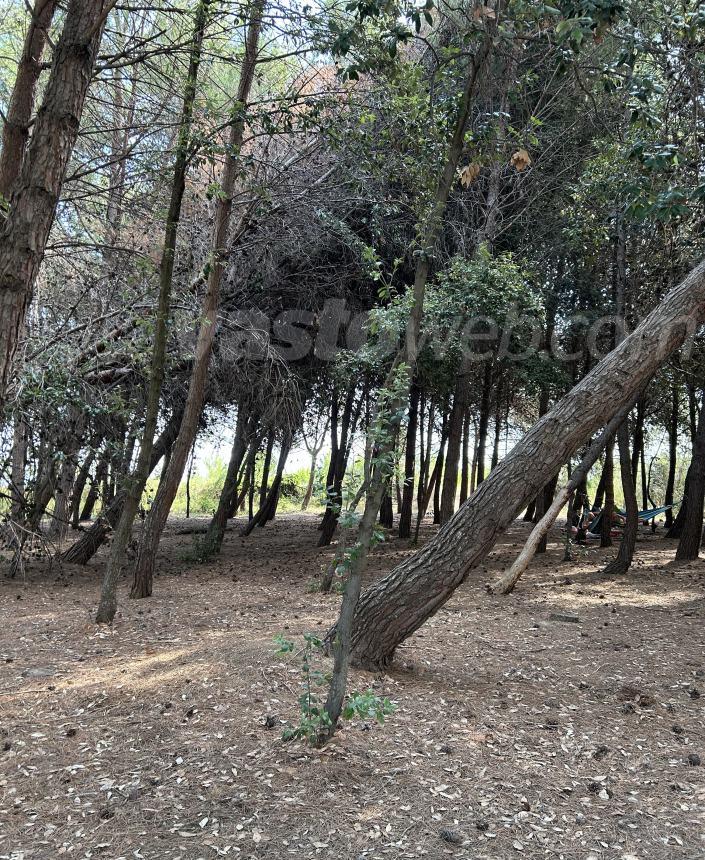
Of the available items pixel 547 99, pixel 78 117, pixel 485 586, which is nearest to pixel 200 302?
pixel 485 586

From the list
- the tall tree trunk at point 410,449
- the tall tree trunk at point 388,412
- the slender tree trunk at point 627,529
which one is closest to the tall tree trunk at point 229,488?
the tall tree trunk at point 410,449

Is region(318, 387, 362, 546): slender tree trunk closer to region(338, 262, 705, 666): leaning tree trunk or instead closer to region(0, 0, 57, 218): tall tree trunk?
region(338, 262, 705, 666): leaning tree trunk

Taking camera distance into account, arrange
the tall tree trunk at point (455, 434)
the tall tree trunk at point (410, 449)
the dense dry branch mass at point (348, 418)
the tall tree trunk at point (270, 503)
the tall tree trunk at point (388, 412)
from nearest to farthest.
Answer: the dense dry branch mass at point (348, 418) < the tall tree trunk at point (388, 412) < the tall tree trunk at point (455, 434) < the tall tree trunk at point (410, 449) < the tall tree trunk at point (270, 503)

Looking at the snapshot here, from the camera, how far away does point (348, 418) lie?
1252 centimetres

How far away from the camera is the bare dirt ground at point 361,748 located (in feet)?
9.07

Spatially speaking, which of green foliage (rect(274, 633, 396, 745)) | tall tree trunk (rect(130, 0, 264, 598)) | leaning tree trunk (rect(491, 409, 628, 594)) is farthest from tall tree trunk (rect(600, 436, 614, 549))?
green foliage (rect(274, 633, 396, 745))

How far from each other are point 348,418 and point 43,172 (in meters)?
10.1

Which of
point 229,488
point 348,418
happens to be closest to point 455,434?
point 348,418

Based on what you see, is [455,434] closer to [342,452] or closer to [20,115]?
[342,452]

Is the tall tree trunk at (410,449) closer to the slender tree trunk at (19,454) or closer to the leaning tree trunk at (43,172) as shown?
the slender tree trunk at (19,454)

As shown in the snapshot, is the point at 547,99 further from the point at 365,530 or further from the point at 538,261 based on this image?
the point at 365,530

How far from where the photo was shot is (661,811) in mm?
3027

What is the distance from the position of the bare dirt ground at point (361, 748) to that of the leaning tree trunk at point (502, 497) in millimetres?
347

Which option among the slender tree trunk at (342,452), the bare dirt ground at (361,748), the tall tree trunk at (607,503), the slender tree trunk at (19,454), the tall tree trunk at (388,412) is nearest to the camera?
the bare dirt ground at (361,748)
